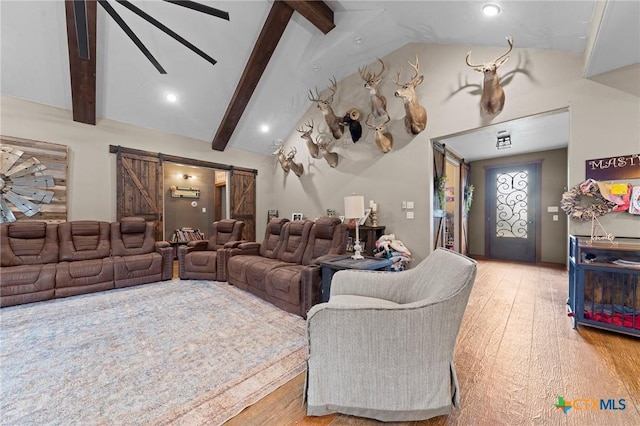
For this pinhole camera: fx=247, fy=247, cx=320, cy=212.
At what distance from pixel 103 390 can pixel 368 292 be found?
75.7 inches

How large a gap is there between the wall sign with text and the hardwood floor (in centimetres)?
155

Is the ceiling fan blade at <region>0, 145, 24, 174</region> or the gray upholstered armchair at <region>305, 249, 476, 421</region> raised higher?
the ceiling fan blade at <region>0, 145, 24, 174</region>

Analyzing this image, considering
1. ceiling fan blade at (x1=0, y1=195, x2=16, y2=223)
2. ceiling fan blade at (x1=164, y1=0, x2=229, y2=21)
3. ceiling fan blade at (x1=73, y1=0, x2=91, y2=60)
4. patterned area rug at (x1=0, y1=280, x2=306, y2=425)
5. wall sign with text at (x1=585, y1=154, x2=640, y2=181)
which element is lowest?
patterned area rug at (x1=0, y1=280, x2=306, y2=425)

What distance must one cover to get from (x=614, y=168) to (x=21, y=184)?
7.85m

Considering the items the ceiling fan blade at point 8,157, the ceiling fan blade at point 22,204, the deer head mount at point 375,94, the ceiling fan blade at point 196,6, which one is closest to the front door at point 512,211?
the deer head mount at point 375,94

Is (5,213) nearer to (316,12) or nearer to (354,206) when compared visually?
(354,206)

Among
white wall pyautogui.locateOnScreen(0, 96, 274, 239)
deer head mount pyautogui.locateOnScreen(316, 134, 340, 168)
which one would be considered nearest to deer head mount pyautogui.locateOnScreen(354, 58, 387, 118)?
deer head mount pyautogui.locateOnScreen(316, 134, 340, 168)

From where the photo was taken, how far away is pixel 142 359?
1.98m

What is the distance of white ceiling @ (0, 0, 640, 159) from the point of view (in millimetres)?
2566

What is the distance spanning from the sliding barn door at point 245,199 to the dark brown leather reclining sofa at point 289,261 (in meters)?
2.46

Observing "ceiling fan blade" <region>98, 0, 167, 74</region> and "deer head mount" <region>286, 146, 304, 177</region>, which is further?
"deer head mount" <region>286, 146, 304, 177</region>

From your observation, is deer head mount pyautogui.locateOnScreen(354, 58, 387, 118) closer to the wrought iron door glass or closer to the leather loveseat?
the leather loveseat

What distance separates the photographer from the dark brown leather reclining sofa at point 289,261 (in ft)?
9.21

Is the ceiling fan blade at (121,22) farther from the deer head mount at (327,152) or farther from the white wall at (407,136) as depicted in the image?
the deer head mount at (327,152)
